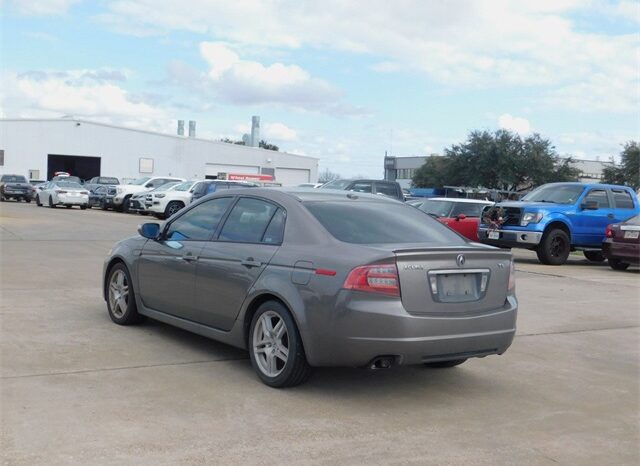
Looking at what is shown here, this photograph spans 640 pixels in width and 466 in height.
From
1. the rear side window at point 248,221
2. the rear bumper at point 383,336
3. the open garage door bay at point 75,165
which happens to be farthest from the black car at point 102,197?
the rear bumper at point 383,336

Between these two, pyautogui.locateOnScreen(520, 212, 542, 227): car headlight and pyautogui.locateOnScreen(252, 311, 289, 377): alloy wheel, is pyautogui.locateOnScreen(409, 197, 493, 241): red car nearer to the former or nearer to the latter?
pyautogui.locateOnScreen(520, 212, 542, 227): car headlight

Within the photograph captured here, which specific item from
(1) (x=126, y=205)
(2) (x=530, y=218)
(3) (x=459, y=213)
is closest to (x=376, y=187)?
(3) (x=459, y=213)

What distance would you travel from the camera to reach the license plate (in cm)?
557

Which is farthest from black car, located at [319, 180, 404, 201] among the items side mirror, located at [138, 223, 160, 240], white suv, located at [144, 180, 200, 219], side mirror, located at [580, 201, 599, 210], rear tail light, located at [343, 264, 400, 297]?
rear tail light, located at [343, 264, 400, 297]

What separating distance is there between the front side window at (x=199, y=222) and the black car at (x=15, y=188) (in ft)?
133

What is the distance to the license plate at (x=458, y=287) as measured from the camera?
5.57m

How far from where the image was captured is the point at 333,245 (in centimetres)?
560

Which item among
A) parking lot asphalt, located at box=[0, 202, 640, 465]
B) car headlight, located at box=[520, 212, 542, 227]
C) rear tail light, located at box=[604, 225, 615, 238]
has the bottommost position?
parking lot asphalt, located at box=[0, 202, 640, 465]

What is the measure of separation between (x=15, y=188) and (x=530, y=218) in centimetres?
3517

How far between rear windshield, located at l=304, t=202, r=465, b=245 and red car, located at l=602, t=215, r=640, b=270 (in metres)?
11.1

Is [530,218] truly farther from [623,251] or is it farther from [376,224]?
[376,224]

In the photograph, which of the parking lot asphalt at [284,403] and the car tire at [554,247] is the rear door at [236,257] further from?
the car tire at [554,247]

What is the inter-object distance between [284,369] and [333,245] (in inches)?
38.9

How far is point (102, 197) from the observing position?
38.9 metres
